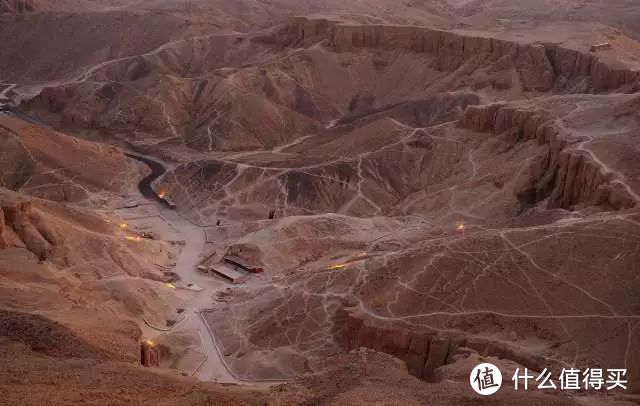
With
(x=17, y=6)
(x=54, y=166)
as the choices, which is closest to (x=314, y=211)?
(x=54, y=166)

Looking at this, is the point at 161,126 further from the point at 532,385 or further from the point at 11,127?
the point at 532,385

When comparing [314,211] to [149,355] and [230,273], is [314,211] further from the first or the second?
[149,355]

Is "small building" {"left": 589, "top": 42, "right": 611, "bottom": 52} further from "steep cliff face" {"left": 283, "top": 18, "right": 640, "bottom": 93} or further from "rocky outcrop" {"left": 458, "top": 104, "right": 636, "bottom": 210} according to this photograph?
"rocky outcrop" {"left": 458, "top": 104, "right": 636, "bottom": 210}

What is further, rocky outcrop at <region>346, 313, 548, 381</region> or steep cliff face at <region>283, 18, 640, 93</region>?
steep cliff face at <region>283, 18, 640, 93</region>

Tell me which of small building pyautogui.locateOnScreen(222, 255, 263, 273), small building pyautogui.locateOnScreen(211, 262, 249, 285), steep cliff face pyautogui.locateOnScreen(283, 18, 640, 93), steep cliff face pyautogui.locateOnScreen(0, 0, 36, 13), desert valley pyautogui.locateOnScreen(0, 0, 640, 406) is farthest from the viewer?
steep cliff face pyautogui.locateOnScreen(0, 0, 36, 13)

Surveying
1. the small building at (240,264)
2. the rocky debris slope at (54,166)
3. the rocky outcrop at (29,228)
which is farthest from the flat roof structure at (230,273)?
the rocky debris slope at (54,166)

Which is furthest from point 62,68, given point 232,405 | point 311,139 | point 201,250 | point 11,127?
point 232,405

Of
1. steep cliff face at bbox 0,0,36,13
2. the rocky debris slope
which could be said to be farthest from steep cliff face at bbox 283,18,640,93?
steep cliff face at bbox 0,0,36,13
